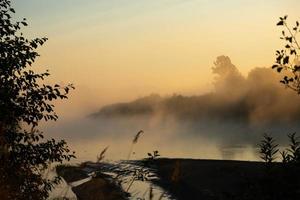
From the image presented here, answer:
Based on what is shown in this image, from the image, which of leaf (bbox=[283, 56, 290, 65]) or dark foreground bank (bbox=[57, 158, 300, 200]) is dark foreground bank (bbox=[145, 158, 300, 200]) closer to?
dark foreground bank (bbox=[57, 158, 300, 200])

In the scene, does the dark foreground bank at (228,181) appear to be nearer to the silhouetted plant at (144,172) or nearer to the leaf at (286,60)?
the silhouetted plant at (144,172)

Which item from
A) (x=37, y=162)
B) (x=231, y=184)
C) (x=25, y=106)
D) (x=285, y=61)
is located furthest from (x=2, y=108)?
(x=231, y=184)

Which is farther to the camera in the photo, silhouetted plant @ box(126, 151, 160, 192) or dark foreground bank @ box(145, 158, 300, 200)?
silhouetted plant @ box(126, 151, 160, 192)

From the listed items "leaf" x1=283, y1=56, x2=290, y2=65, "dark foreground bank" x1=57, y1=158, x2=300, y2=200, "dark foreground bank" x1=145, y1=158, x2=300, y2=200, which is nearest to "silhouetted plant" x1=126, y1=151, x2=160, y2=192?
"dark foreground bank" x1=57, y1=158, x2=300, y2=200

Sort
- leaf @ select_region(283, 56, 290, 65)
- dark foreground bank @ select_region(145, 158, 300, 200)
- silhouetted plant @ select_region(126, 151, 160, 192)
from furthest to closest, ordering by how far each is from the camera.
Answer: leaf @ select_region(283, 56, 290, 65) → silhouetted plant @ select_region(126, 151, 160, 192) → dark foreground bank @ select_region(145, 158, 300, 200)

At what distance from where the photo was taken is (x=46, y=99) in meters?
14.8

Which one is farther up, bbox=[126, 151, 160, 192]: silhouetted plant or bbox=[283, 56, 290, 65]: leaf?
bbox=[283, 56, 290, 65]: leaf

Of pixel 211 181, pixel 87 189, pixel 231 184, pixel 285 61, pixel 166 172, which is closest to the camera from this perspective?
pixel 285 61

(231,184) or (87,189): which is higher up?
(231,184)

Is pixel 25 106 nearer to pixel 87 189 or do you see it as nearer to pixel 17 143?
pixel 17 143

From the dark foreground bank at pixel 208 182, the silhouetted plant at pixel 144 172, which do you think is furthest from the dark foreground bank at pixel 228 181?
the silhouetted plant at pixel 144 172

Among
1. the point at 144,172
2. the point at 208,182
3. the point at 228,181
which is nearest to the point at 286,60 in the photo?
the point at 144,172

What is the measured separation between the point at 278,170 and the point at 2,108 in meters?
9.42

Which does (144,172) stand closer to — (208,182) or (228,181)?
(228,181)
